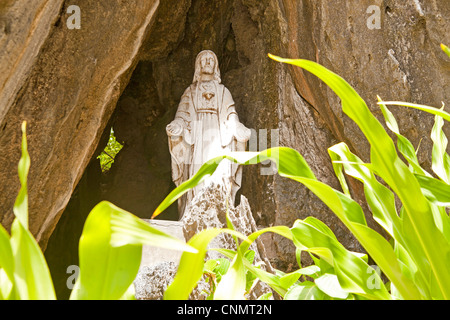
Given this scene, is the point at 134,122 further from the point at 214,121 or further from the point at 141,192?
the point at 214,121

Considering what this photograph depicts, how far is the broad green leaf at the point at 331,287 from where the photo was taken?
27.2 inches

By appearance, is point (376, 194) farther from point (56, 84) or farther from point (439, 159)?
point (56, 84)

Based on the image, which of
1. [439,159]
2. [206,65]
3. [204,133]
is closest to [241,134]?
[204,133]

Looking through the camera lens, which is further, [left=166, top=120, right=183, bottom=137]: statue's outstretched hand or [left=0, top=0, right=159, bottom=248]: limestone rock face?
[left=166, top=120, right=183, bottom=137]: statue's outstretched hand

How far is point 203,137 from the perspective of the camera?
10.7 ft

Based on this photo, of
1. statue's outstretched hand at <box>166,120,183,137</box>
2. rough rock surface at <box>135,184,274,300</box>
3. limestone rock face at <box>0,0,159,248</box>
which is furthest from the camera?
statue's outstretched hand at <box>166,120,183,137</box>

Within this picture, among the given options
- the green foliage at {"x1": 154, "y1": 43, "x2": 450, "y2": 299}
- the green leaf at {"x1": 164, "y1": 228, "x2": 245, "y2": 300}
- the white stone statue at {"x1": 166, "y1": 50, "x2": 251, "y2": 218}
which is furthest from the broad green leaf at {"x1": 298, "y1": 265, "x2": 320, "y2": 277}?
the white stone statue at {"x1": 166, "y1": 50, "x2": 251, "y2": 218}

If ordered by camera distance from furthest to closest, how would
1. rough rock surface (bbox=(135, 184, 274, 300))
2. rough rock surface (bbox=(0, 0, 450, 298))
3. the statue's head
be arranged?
the statue's head → rough rock surface (bbox=(0, 0, 450, 298)) → rough rock surface (bbox=(135, 184, 274, 300))

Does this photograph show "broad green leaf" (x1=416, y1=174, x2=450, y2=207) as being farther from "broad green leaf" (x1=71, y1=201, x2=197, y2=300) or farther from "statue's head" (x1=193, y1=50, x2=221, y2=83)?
"statue's head" (x1=193, y1=50, x2=221, y2=83)

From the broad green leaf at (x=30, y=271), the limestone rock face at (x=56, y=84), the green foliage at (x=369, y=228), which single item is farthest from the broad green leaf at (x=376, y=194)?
the limestone rock face at (x=56, y=84)

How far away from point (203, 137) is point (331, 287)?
8.51 ft

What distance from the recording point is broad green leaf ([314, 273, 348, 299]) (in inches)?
27.2

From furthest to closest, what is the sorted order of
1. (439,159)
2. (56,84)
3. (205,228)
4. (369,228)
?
(56,84), (205,228), (439,159), (369,228)
